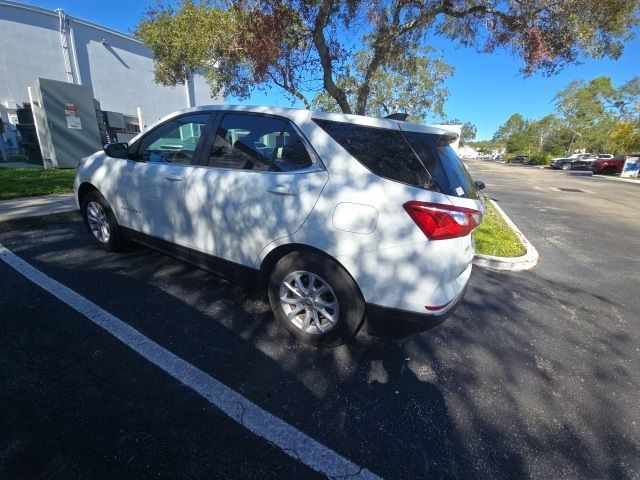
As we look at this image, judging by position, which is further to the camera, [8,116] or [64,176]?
[8,116]

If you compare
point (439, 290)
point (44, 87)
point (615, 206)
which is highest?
point (44, 87)

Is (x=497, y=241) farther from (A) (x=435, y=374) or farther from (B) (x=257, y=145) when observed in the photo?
(B) (x=257, y=145)

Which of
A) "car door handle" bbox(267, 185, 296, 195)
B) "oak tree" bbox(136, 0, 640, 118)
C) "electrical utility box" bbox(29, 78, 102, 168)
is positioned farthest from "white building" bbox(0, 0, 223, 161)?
"car door handle" bbox(267, 185, 296, 195)

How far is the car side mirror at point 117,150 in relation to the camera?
3.74 metres

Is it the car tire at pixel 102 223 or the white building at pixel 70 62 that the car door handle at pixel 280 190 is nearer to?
the car tire at pixel 102 223

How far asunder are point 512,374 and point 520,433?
625mm

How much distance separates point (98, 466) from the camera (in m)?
1.69

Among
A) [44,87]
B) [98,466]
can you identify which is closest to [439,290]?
[98,466]

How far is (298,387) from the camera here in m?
2.32

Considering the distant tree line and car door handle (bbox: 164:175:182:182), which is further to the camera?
the distant tree line

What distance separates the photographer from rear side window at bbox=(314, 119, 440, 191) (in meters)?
2.30

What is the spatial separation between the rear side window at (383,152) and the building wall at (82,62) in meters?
20.4

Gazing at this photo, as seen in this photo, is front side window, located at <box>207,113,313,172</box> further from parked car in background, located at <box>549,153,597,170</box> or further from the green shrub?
the green shrub

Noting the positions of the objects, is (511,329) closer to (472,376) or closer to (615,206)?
(472,376)
